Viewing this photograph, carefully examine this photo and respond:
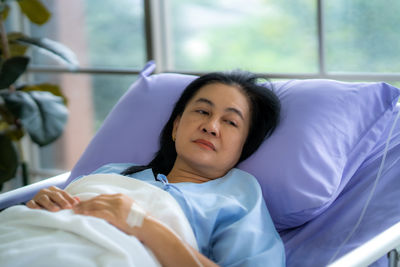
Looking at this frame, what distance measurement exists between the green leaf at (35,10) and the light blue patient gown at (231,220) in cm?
152

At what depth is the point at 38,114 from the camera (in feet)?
8.08

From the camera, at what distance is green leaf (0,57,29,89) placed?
2477mm


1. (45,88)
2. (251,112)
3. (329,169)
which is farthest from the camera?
(45,88)

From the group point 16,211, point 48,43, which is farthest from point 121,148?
point 48,43

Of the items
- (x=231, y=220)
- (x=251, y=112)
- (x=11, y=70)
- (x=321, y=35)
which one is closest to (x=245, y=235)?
(x=231, y=220)

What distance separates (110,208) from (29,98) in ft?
4.84

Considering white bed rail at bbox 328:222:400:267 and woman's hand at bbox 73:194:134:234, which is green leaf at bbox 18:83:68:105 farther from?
white bed rail at bbox 328:222:400:267

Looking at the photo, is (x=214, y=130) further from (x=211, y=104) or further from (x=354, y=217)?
(x=354, y=217)

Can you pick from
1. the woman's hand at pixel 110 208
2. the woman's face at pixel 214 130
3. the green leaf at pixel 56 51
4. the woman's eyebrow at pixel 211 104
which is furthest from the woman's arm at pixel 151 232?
the green leaf at pixel 56 51

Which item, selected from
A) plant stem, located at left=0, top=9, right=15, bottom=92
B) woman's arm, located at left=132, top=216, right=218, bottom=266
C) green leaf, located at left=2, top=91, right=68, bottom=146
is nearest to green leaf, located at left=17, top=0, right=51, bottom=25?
plant stem, located at left=0, top=9, right=15, bottom=92

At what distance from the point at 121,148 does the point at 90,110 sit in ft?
5.46

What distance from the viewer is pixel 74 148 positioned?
11.3 feet

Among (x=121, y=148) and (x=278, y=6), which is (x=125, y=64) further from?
(x=121, y=148)

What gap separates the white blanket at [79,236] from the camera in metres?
1.06
